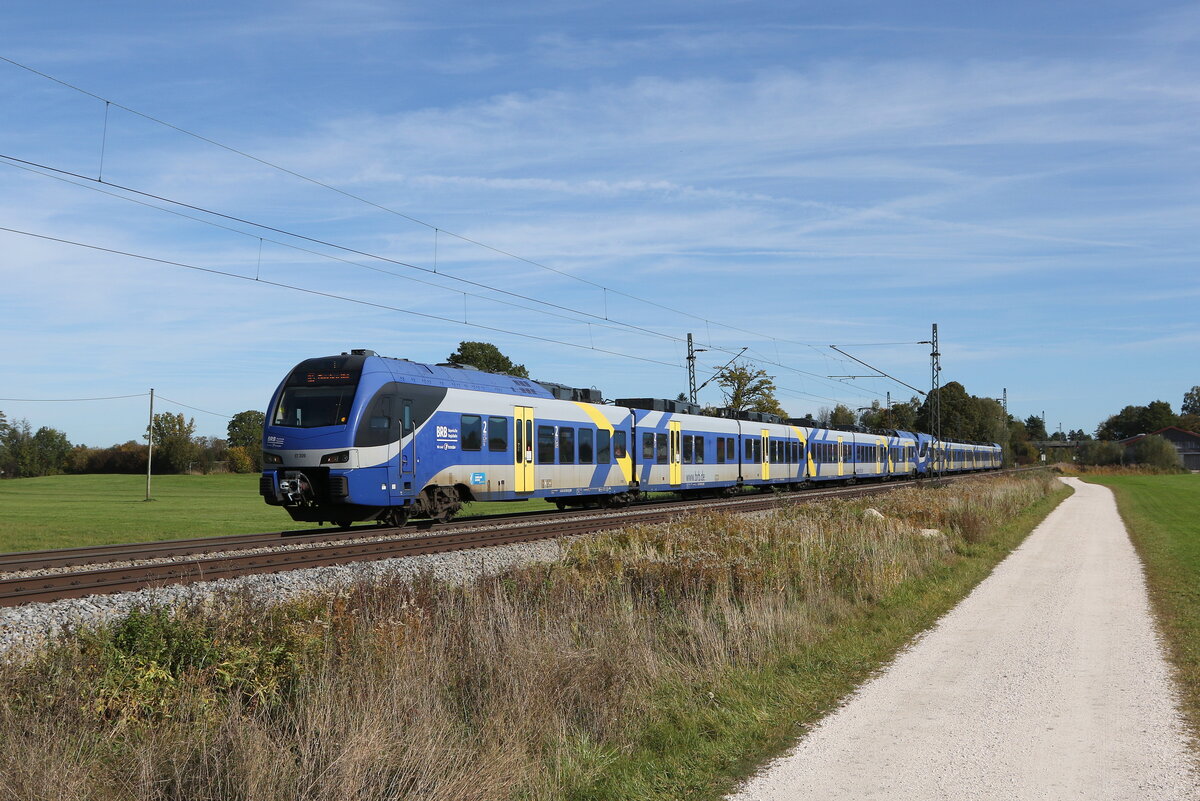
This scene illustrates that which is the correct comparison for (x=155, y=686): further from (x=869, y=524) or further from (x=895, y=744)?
(x=869, y=524)

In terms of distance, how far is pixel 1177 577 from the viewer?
16.4 meters

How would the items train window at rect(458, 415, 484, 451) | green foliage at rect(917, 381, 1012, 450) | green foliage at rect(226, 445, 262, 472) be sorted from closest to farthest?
1. train window at rect(458, 415, 484, 451)
2. green foliage at rect(226, 445, 262, 472)
3. green foliage at rect(917, 381, 1012, 450)

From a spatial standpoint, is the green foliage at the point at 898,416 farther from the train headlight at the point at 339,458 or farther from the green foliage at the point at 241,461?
the train headlight at the point at 339,458

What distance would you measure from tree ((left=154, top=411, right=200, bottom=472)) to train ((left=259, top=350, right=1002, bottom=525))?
68.1 meters

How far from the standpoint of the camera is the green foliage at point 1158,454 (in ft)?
373

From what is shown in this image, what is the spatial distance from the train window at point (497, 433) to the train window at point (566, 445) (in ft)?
9.54

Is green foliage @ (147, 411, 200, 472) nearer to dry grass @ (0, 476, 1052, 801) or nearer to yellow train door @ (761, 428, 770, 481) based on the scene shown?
yellow train door @ (761, 428, 770, 481)

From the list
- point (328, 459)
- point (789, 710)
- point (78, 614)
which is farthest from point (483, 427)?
point (789, 710)

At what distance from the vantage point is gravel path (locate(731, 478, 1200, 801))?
5934mm

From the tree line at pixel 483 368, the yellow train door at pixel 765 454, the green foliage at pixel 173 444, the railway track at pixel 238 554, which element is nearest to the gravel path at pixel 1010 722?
the railway track at pixel 238 554

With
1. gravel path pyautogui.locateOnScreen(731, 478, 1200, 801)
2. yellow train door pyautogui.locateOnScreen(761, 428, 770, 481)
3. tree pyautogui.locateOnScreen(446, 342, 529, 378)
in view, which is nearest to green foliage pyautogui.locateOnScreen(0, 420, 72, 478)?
tree pyautogui.locateOnScreen(446, 342, 529, 378)

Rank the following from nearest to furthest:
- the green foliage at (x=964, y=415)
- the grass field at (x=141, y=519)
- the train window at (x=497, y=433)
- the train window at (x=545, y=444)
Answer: the train window at (x=497, y=433) < the grass field at (x=141, y=519) < the train window at (x=545, y=444) < the green foliage at (x=964, y=415)

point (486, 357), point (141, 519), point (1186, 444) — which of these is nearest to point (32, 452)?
point (486, 357)

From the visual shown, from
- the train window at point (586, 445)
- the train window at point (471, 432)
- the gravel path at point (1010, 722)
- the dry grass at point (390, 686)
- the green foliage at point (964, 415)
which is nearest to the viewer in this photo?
the dry grass at point (390, 686)
